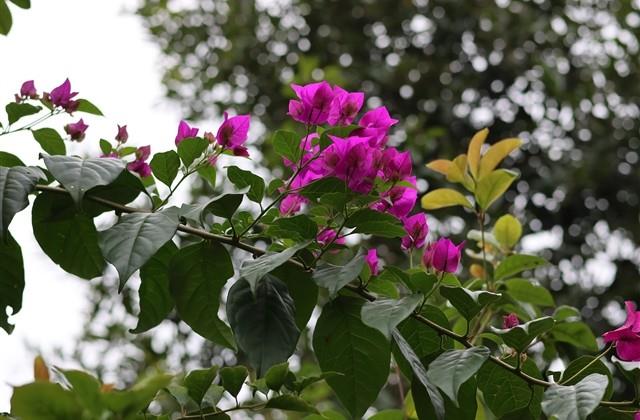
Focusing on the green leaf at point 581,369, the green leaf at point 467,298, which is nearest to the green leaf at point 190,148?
the green leaf at point 467,298

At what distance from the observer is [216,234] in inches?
23.8

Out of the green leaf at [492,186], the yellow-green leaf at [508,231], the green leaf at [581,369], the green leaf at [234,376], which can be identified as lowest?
the yellow-green leaf at [508,231]

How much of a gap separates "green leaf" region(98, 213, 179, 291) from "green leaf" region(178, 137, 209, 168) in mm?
92

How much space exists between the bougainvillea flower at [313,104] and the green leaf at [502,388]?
23cm

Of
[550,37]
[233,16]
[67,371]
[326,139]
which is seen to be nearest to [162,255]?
[326,139]

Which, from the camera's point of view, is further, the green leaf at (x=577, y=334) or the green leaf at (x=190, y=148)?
the green leaf at (x=577, y=334)

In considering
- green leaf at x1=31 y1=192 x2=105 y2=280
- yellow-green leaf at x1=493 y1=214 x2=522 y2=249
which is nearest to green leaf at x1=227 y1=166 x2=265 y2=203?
green leaf at x1=31 y1=192 x2=105 y2=280

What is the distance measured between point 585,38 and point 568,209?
23.5 inches

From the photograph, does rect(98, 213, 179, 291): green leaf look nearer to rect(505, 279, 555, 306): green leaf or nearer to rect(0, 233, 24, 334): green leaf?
rect(0, 233, 24, 334): green leaf

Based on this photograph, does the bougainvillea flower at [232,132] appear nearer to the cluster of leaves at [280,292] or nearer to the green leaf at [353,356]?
the cluster of leaves at [280,292]

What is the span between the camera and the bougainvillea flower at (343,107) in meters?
0.64

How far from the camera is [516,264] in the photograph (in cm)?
95

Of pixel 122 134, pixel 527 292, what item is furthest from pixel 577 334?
pixel 122 134

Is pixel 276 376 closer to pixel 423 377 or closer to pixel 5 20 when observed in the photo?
pixel 423 377
